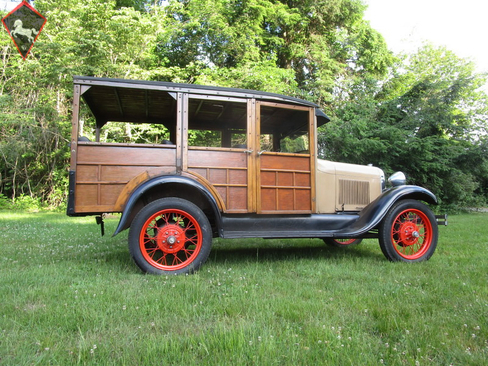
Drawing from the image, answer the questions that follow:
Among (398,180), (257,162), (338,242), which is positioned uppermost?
(257,162)

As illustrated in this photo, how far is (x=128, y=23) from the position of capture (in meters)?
11.4

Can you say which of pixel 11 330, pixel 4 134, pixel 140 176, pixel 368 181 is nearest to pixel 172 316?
pixel 11 330

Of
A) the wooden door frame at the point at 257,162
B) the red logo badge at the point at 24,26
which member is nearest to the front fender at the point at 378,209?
the wooden door frame at the point at 257,162

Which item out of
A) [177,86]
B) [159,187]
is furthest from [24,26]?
[159,187]

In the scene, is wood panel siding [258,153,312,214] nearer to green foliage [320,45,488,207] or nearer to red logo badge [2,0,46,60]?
green foliage [320,45,488,207]

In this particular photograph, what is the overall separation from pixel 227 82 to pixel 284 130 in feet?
28.3

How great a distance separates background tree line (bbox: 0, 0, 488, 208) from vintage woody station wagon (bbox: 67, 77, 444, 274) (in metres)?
7.24

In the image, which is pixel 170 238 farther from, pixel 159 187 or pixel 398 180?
pixel 398 180

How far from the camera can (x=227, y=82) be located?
483 inches

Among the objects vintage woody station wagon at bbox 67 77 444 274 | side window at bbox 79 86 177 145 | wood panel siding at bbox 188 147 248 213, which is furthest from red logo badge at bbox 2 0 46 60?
wood panel siding at bbox 188 147 248 213

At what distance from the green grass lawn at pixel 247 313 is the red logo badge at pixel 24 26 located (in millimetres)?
11882

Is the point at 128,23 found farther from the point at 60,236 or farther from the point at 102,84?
the point at 102,84

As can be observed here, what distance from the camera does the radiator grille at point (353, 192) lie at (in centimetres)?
432

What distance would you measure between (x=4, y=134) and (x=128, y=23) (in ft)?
21.9
